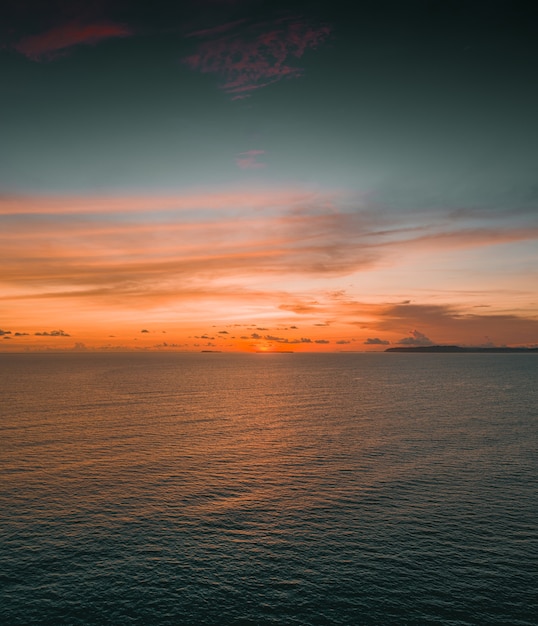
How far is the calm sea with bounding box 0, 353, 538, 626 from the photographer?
4091 centimetres

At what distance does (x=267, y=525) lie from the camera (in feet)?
184

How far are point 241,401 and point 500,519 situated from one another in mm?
118850

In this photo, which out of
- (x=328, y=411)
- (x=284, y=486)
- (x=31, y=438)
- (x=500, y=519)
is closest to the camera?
(x=500, y=519)

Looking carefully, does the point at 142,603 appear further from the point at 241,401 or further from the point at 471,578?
the point at 241,401

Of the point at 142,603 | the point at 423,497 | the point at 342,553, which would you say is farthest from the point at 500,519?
the point at 142,603

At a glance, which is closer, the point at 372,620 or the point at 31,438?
the point at 372,620

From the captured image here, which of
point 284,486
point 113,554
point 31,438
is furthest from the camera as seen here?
point 31,438

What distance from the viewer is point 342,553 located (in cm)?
4938

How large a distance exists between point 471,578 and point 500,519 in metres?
15.6

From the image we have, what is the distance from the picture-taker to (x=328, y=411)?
142500 millimetres

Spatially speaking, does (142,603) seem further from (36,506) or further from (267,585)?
(36,506)

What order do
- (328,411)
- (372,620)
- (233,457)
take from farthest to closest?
(328,411), (233,457), (372,620)

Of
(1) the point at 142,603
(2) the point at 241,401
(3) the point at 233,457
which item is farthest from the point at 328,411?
(1) the point at 142,603

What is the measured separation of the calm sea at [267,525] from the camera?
134 feet
